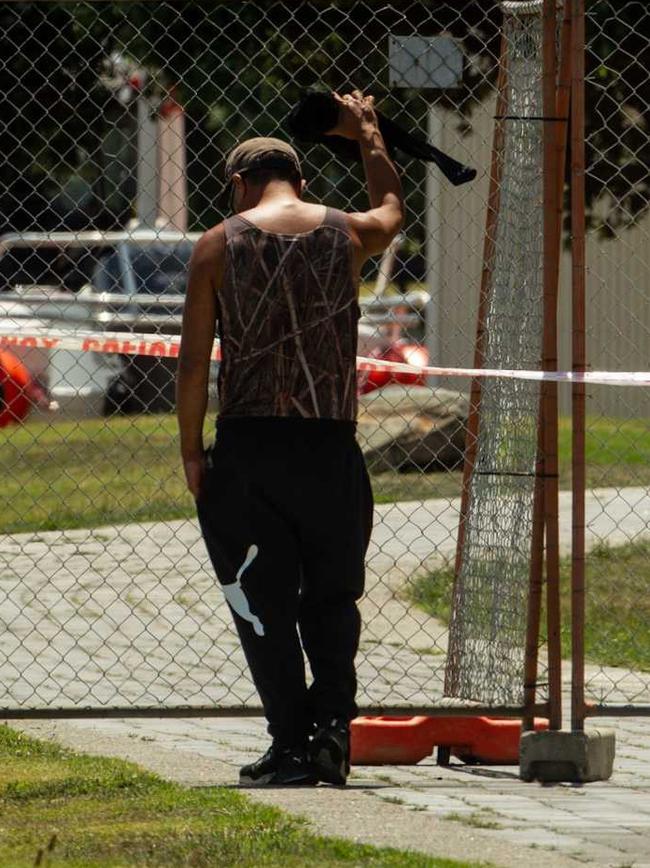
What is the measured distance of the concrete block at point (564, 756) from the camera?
5.96 metres

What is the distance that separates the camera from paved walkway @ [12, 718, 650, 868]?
4.97 m

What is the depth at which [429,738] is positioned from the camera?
627 cm

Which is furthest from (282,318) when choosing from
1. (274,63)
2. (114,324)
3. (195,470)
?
(114,324)

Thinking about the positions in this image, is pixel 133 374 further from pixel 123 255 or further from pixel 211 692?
pixel 211 692

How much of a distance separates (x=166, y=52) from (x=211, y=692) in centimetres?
807

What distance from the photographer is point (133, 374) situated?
1989 centimetres

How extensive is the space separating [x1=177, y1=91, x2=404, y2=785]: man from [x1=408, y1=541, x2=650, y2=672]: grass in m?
2.86

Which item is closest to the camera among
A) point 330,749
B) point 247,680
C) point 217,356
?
point 330,749

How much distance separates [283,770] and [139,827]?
0.79 meters

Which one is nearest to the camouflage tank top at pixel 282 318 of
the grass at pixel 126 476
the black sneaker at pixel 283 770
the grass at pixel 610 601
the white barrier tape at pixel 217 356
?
the white barrier tape at pixel 217 356

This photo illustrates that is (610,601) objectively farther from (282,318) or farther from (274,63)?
(274,63)

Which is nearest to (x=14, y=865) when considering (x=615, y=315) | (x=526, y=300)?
(x=526, y=300)

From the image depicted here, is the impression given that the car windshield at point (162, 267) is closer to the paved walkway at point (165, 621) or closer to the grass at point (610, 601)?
the paved walkway at point (165, 621)

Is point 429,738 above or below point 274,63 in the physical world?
below
